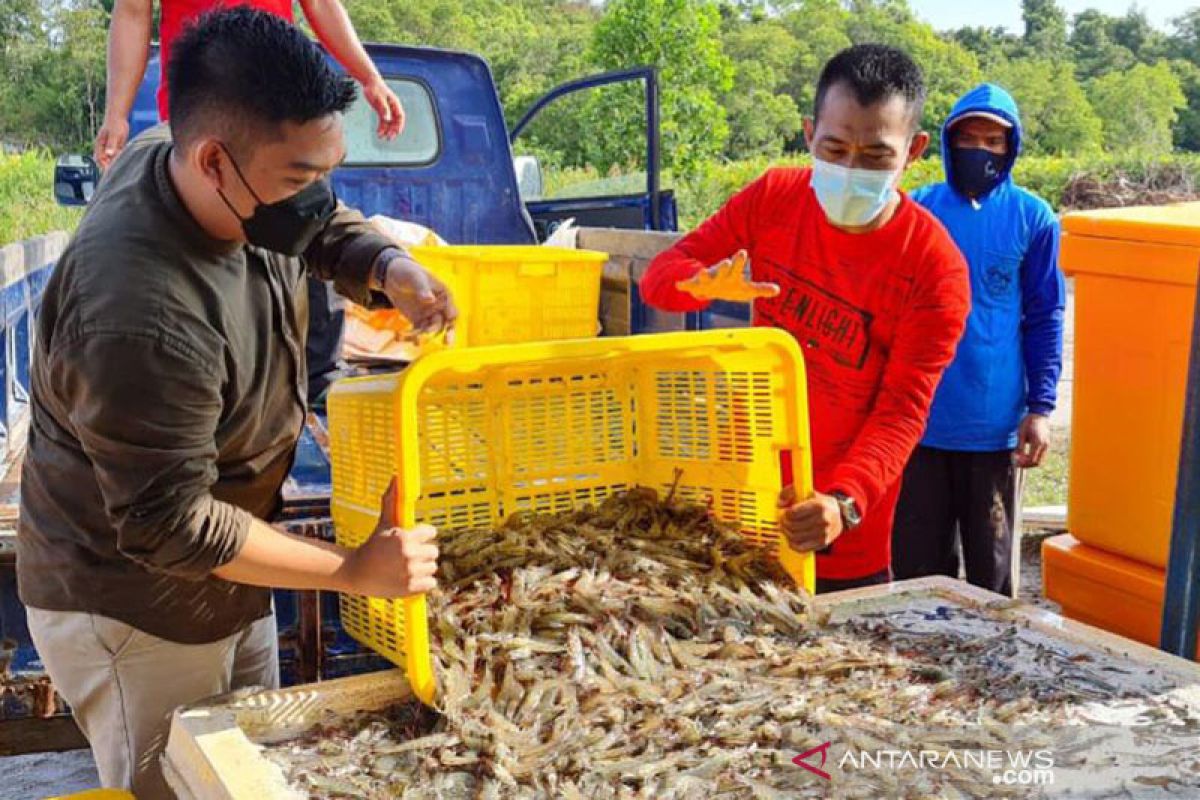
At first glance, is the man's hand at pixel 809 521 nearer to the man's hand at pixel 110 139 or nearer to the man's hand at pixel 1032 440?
the man's hand at pixel 1032 440

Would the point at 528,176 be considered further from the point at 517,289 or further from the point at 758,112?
the point at 758,112

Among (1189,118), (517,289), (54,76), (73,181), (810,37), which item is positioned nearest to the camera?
(517,289)

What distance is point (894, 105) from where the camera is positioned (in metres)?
3.13

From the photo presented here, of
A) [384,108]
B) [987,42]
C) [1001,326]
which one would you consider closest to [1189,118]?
[987,42]

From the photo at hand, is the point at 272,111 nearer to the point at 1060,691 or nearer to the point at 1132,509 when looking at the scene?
the point at 1060,691

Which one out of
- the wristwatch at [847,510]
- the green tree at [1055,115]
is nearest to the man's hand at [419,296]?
the wristwatch at [847,510]

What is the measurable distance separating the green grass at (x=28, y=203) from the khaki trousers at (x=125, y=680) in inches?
501

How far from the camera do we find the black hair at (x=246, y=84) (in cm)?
214

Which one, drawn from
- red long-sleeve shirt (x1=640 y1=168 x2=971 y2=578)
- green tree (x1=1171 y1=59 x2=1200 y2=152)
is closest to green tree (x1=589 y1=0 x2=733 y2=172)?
red long-sleeve shirt (x1=640 y1=168 x2=971 y2=578)

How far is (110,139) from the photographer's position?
422cm

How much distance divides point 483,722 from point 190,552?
617mm

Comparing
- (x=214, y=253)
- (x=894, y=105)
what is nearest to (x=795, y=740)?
(x=214, y=253)

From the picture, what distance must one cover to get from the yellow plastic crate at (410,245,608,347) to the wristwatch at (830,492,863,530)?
199cm

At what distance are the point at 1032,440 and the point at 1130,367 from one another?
3.29 feet
